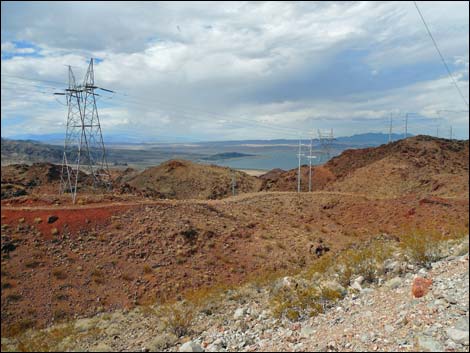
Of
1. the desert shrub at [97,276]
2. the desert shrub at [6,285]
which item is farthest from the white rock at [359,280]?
the desert shrub at [6,285]

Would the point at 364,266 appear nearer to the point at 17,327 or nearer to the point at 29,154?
the point at 17,327

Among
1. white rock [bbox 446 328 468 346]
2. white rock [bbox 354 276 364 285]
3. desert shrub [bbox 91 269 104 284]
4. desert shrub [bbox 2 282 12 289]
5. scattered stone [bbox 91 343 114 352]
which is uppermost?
white rock [bbox 446 328 468 346]

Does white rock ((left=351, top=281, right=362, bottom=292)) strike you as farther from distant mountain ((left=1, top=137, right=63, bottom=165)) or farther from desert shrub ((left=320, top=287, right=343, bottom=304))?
distant mountain ((left=1, top=137, right=63, bottom=165))

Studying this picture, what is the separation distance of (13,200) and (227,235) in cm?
1086

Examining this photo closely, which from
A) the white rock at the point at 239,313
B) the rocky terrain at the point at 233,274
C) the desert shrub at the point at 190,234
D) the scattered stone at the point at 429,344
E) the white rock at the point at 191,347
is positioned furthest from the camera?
the desert shrub at the point at 190,234

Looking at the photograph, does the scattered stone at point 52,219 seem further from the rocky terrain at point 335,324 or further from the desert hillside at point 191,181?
the desert hillside at point 191,181

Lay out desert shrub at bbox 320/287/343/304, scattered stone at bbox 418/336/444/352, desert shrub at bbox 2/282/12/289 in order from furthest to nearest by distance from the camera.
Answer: desert shrub at bbox 2/282/12/289, desert shrub at bbox 320/287/343/304, scattered stone at bbox 418/336/444/352

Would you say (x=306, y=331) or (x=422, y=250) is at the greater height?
(x=422, y=250)

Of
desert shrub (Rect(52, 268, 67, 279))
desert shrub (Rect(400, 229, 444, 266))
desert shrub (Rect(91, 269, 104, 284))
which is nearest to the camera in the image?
desert shrub (Rect(400, 229, 444, 266))

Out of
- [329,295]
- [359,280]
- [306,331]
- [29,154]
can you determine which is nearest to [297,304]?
[329,295]

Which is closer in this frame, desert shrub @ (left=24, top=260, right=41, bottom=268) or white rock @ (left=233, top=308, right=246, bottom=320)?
white rock @ (left=233, top=308, right=246, bottom=320)

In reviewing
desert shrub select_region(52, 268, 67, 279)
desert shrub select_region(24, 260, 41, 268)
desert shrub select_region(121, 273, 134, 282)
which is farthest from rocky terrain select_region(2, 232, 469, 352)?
desert shrub select_region(24, 260, 41, 268)

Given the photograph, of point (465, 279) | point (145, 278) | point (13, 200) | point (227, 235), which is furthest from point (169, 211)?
point (465, 279)

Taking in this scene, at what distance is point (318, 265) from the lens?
16812 millimetres
